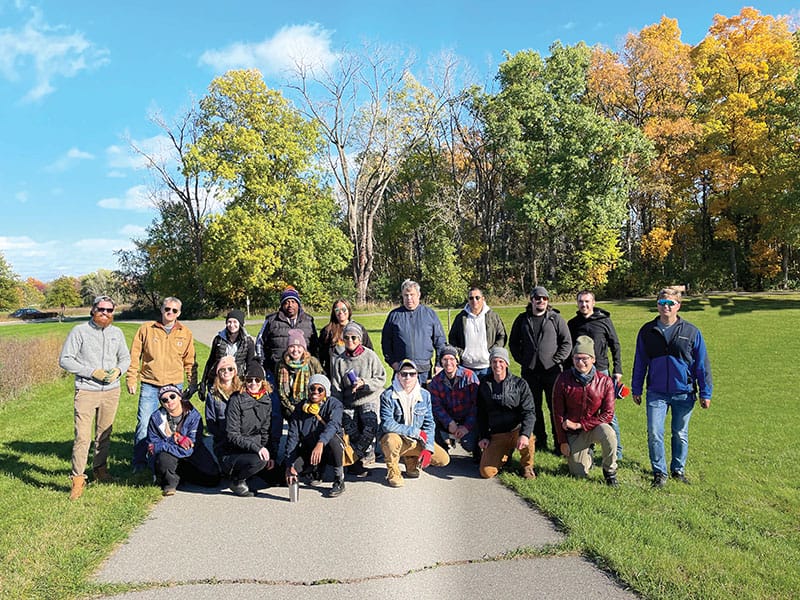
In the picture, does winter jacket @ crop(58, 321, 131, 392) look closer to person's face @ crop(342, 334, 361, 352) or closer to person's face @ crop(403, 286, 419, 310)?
person's face @ crop(342, 334, 361, 352)

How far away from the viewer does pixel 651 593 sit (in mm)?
3271

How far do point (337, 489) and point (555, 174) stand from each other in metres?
27.5

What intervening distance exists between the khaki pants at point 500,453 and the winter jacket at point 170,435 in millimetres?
2891

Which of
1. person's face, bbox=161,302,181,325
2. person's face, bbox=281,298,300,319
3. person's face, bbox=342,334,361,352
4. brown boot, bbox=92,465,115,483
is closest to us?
brown boot, bbox=92,465,115,483

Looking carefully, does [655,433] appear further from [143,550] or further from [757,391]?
[757,391]

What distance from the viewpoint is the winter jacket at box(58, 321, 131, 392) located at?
5238 millimetres

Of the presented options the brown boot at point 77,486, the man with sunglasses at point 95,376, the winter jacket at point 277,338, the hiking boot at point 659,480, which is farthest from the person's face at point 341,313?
the hiking boot at point 659,480

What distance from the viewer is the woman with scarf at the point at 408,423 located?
5566 millimetres

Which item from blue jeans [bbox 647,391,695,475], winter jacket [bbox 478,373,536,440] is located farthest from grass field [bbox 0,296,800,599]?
winter jacket [bbox 478,373,536,440]

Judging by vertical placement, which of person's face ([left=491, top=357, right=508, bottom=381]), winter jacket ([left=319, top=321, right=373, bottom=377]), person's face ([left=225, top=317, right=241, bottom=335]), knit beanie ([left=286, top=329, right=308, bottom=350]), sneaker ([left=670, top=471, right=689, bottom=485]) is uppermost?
person's face ([left=225, top=317, right=241, bottom=335])

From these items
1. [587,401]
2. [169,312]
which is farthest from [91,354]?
[587,401]

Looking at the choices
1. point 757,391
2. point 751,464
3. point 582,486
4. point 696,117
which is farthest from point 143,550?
point 696,117

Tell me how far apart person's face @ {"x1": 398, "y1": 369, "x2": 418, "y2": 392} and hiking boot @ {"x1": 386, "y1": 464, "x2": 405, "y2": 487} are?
31.4 inches

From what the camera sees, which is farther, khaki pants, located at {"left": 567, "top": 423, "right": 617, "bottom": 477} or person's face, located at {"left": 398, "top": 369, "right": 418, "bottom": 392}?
person's face, located at {"left": 398, "top": 369, "right": 418, "bottom": 392}
